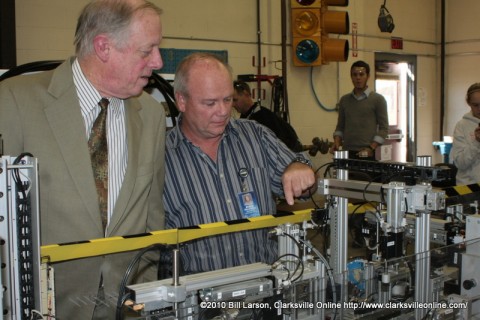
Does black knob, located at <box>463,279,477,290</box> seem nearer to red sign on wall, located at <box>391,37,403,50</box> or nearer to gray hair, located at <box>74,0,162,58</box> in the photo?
gray hair, located at <box>74,0,162,58</box>

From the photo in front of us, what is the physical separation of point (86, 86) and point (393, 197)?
1047 millimetres

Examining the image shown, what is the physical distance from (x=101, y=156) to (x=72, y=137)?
0.41 feet

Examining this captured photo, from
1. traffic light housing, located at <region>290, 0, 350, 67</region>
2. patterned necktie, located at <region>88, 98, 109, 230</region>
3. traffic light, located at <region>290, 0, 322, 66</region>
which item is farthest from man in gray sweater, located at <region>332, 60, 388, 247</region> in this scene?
patterned necktie, located at <region>88, 98, 109, 230</region>

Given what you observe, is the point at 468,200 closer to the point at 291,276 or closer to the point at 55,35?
the point at 291,276

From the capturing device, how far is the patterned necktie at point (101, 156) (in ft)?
6.15

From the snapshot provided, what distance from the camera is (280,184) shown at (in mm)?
2432

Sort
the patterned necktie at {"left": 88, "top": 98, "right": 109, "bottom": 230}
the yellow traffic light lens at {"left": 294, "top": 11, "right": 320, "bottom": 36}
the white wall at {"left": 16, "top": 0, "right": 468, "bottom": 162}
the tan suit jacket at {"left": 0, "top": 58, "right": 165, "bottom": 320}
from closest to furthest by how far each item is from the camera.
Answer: the tan suit jacket at {"left": 0, "top": 58, "right": 165, "bottom": 320}
the patterned necktie at {"left": 88, "top": 98, "right": 109, "bottom": 230}
the white wall at {"left": 16, "top": 0, "right": 468, "bottom": 162}
the yellow traffic light lens at {"left": 294, "top": 11, "right": 320, "bottom": 36}

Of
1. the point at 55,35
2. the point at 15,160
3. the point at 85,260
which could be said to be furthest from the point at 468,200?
the point at 55,35

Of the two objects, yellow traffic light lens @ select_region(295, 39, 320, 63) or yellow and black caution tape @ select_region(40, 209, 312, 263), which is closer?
yellow and black caution tape @ select_region(40, 209, 312, 263)

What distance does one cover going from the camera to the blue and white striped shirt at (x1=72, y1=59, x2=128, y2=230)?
1.88 metres

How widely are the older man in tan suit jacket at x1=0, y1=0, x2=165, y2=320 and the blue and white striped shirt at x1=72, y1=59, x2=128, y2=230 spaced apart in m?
0.02

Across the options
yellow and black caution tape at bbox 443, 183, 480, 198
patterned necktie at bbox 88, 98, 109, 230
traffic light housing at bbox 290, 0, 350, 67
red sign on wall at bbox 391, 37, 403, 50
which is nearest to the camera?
patterned necktie at bbox 88, 98, 109, 230

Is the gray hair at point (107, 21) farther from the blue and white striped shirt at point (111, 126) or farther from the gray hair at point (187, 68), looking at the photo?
the gray hair at point (187, 68)

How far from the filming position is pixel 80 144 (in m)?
1.82
